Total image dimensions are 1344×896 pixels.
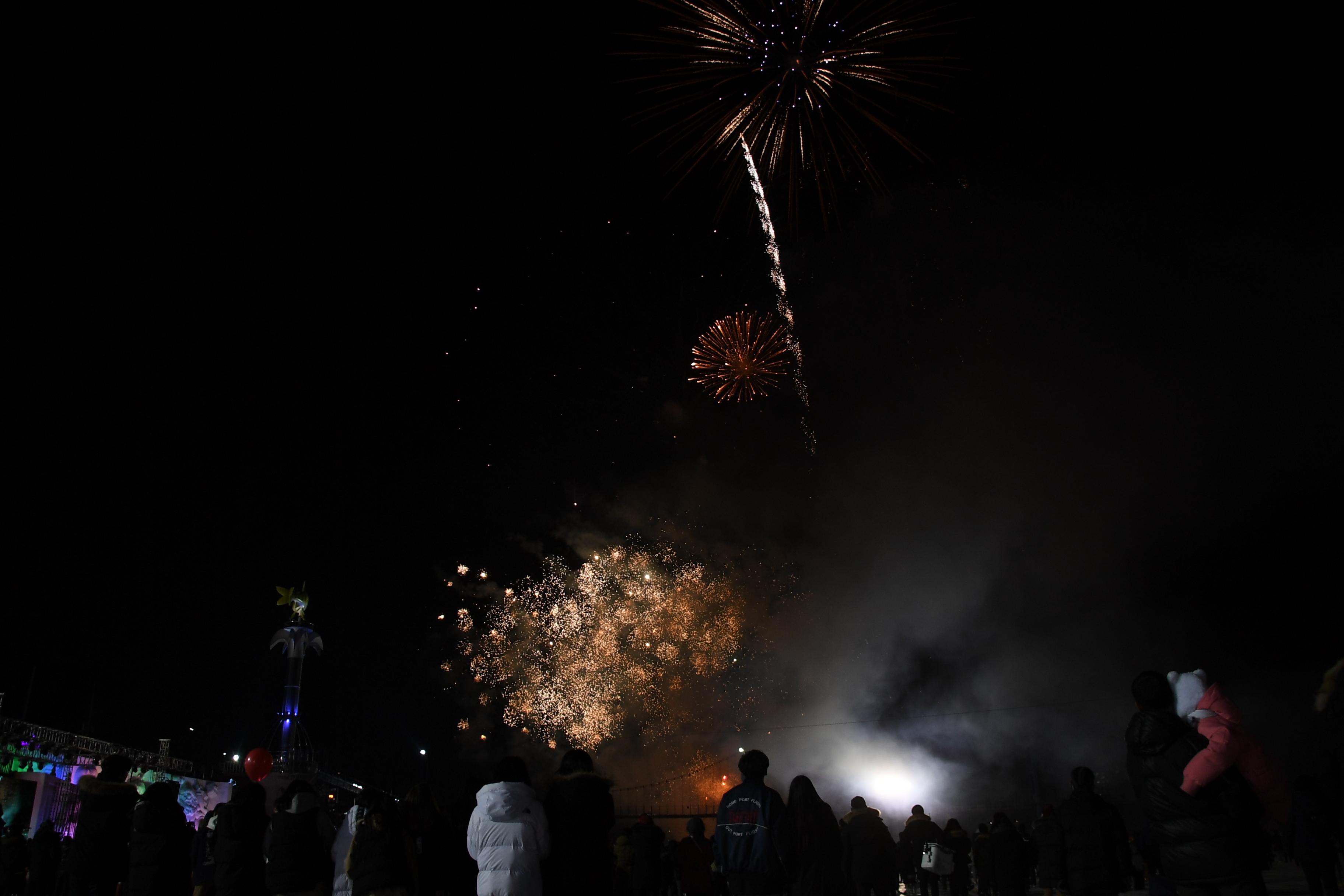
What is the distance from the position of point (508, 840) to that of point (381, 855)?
1.63 metres

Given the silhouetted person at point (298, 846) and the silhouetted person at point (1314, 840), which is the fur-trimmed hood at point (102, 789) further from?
the silhouetted person at point (1314, 840)

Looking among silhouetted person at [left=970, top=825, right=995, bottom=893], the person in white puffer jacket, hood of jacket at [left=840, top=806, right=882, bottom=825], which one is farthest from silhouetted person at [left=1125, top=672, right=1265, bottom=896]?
silhouetted person at [left=970, top=825, right=995, bottom=893]

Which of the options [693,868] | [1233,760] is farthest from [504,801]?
[693,868]

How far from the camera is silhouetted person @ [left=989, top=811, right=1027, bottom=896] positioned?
9625 mm

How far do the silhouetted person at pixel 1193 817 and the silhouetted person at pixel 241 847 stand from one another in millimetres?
5902

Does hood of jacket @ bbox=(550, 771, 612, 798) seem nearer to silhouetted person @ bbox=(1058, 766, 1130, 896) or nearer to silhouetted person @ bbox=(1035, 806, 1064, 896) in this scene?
silhouetted person @ bbox=(1058, 766, 1130, 896)

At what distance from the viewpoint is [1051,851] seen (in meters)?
7.10

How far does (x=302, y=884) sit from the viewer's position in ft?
20.5

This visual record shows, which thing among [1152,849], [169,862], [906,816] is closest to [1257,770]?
[1152,849]

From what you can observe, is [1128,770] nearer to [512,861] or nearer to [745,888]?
[745,888]

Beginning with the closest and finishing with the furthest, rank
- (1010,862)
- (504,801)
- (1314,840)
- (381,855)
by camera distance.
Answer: (504,801) < (381,855) < (1314,840) < (1010,862)

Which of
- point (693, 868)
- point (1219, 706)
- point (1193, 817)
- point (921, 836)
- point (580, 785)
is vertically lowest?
point (693, 868)

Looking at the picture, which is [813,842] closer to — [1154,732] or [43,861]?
[1154,732]

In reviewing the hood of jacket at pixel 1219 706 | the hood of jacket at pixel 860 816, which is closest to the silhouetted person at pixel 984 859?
the hood of jacket at pixel 860 816
